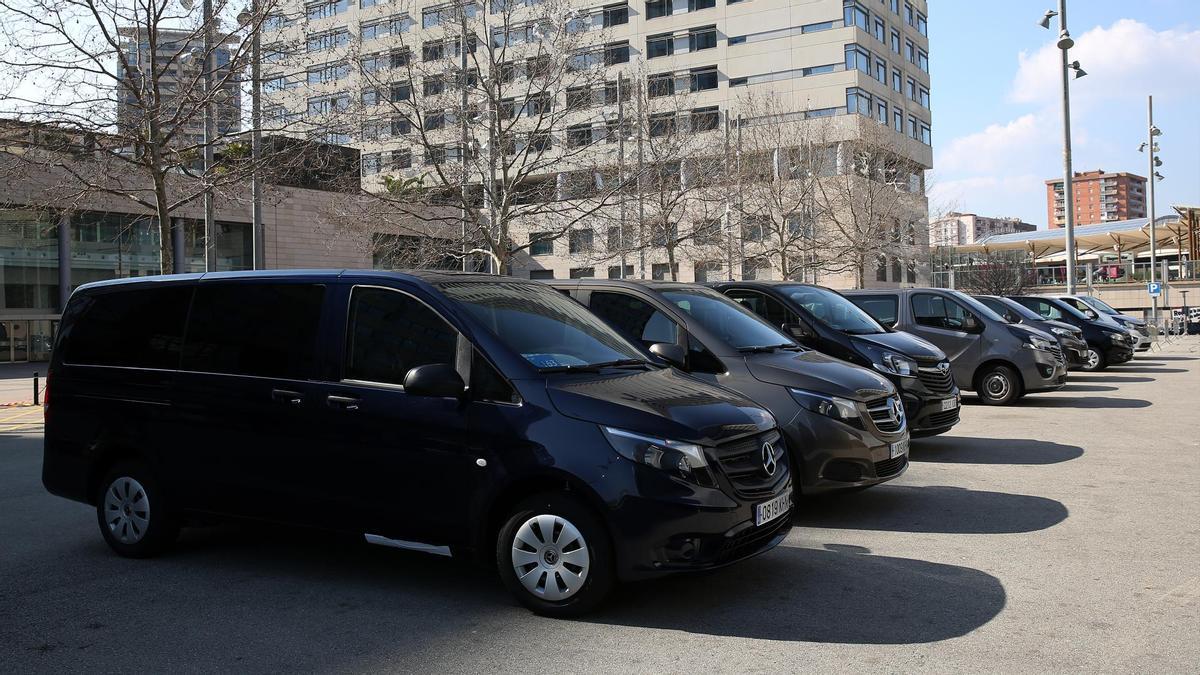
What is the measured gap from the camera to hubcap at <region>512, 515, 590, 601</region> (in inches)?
183

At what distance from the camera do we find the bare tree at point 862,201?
1499 inches

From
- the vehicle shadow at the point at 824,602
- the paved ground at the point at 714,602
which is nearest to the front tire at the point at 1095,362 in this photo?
the paved ground at the point at 714,602

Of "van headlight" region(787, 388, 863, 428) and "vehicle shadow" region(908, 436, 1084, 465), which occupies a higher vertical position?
"van headlight" region(787, 388, 863, 428)

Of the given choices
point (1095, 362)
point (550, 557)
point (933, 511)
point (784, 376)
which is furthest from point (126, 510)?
point (1095, 362)

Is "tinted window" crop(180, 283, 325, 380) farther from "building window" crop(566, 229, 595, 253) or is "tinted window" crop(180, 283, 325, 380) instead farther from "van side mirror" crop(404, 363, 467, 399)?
"building window" crop(566, 229, 595, 253)

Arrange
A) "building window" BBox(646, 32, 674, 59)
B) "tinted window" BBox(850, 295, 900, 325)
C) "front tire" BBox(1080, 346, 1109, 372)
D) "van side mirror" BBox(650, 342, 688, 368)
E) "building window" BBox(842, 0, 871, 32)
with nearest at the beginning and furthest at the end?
"van side mirror" BBox(650, 342, 688, 368) < "tinted window" BBox(850, 295, 900, 325) < "front tire" BBox(1080, 346, 1109, 372) < "building window" BBox(842, 0, 871, 32) < "building window" BBox(646, 32, 674, 59)

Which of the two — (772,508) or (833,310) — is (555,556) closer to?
(772,508)

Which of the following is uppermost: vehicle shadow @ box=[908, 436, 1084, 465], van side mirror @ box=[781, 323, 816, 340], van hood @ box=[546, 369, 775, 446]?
van side mirror @ box=[781, 323, 816, 340]

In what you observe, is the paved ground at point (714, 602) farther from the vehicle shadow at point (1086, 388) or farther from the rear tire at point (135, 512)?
the vehicle shadow at point (1086, 388)

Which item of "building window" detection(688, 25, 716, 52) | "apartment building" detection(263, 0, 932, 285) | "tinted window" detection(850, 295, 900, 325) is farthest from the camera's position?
"building window" detection(688, 25, 716, 52)

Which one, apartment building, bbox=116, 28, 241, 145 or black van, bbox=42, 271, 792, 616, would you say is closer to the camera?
black van, bbox=42, 271, 792, 616

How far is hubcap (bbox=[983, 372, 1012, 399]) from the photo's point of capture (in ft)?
47.3

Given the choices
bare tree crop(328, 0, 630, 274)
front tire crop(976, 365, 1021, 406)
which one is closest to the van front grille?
front tire crop(976, 365, 1021, 406)

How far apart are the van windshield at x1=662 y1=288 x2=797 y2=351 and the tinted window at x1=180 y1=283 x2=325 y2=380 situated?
3.15m
